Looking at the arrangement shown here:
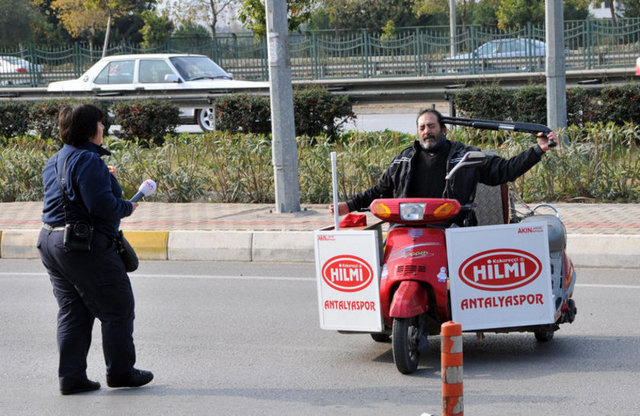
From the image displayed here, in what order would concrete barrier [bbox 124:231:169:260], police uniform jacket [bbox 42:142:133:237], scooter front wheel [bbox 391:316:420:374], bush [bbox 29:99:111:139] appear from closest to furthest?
police uniform jacket [bbox 42:142:133:237] < scooter front wheel [bbox 391:316:420:374] < concrete barrier [bbox 124:231:169:260] < bush [bbox 29:99:111:139]

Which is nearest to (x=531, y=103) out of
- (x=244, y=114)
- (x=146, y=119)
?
(x=244, y=114)

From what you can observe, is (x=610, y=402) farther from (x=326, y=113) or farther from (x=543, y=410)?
(x=326, y=113)

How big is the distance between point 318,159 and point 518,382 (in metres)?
6.97

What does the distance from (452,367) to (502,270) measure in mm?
2109

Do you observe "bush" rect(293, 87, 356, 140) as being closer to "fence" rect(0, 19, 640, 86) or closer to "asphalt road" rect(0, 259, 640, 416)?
"asphalt road" rect(0, 259, 640, 416)

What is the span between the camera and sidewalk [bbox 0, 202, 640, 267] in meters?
9.51

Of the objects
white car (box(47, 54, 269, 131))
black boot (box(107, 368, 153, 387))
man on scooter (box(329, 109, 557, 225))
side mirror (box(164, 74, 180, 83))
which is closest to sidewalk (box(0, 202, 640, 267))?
man on scooter (box(329, 109, 557, 225))

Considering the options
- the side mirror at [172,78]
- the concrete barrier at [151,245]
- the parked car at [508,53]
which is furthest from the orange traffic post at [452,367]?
the parked car at [508,53]

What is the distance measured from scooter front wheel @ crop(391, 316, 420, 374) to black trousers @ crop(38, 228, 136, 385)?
1.52m

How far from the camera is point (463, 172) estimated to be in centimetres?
631

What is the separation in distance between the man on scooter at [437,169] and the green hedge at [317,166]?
18.1ft

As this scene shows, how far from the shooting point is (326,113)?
16.5m

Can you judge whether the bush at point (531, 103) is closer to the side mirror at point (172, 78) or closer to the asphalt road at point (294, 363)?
the asphalt road at point (294, 363)

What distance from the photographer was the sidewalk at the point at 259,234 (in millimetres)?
9508
